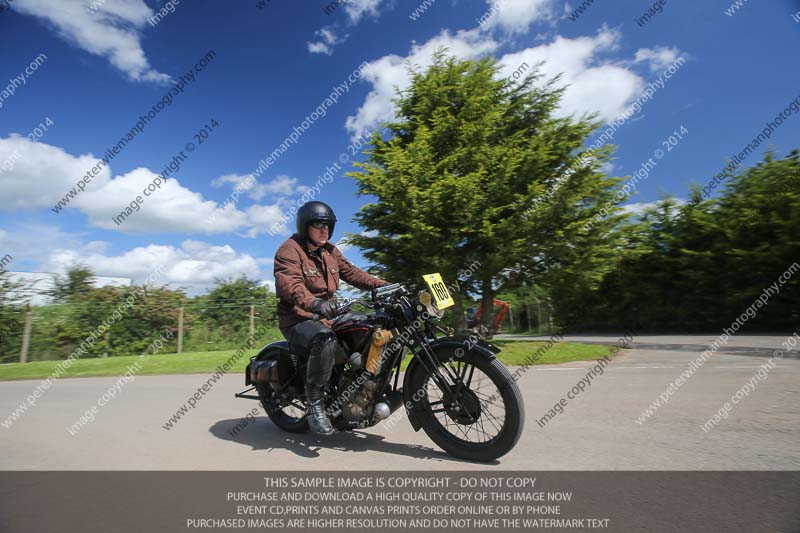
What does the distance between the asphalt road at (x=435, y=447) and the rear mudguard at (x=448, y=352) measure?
1.21ft

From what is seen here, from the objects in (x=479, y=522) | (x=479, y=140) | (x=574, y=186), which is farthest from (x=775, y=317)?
(x=479, y=522)

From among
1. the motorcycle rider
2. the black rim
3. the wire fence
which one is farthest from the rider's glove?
the wire fence

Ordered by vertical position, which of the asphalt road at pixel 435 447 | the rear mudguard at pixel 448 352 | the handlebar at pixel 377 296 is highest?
the handlebar at pixel 377 296

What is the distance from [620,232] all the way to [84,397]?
43.8 feet

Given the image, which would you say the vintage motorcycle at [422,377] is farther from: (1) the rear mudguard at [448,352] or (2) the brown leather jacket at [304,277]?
(2) the brown leather jacket at [304,277]

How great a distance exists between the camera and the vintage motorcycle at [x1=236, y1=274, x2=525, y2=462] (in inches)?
115

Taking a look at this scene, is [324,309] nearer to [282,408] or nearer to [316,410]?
[316,410]

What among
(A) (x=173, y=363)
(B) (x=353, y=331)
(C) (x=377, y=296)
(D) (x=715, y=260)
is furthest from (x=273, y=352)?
(D) (x=715, y=260)

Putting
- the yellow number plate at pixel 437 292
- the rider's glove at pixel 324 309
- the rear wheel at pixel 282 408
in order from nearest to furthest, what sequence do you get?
the rider's glove at pixel 324 309
the yellow number plate at pixel 437 292
the rear wheel at pixel 282 408

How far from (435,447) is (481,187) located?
357 inches

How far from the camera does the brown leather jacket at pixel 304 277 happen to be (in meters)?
3.43

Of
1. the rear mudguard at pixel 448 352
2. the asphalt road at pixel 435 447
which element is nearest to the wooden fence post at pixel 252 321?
the asphalt road at pixel 435 447

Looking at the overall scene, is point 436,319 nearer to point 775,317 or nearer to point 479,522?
point 479,522

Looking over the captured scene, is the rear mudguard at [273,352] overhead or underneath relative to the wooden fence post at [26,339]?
underneath
